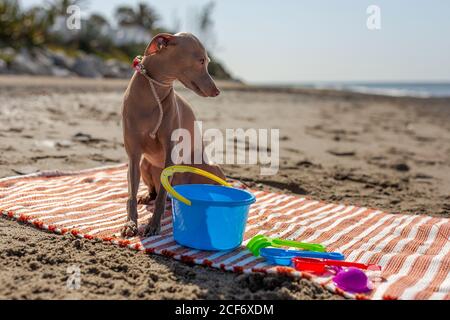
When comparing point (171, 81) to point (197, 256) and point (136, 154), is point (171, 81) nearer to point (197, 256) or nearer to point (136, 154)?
point (136, 154)

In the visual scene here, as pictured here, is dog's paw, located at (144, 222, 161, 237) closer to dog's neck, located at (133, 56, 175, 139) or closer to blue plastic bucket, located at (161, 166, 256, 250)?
blue plastic bucket, located at (161, 166, 256, 250)

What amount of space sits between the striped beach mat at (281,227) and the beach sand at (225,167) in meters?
0.16

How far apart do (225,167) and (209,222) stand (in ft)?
9.58

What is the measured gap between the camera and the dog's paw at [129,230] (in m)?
3.30

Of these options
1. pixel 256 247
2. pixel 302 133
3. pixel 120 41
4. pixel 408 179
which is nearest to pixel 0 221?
pixel 256 247

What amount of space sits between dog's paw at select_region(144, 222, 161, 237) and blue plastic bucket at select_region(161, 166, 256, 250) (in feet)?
0.70

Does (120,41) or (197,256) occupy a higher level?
(120,41)

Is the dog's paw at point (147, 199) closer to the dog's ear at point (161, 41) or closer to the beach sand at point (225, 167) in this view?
the beach sand at point (225, 167)

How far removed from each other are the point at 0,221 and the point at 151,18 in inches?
1406

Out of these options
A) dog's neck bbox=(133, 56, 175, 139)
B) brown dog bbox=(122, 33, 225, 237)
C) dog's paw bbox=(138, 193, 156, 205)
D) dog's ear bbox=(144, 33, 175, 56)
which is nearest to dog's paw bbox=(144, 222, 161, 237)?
brown dog bbox=(122, 33, 225, 237)

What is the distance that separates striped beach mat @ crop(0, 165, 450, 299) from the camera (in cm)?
286

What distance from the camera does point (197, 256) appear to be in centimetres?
302

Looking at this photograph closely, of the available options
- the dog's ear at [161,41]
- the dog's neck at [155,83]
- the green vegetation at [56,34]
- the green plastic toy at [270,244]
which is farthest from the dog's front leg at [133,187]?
the green vegetation at [56,34]
